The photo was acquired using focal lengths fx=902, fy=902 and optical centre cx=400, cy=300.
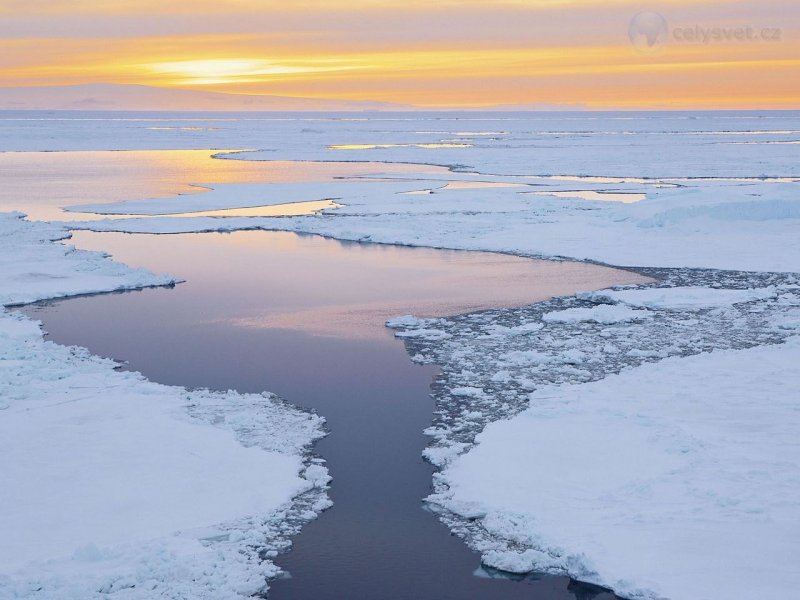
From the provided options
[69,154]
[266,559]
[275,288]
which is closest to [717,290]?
[275,288]

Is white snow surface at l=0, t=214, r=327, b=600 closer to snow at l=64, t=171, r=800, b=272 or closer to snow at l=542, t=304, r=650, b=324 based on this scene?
snow at l=542, t=304, r=650, b=324

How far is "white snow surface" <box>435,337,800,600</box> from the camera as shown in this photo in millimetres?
4750

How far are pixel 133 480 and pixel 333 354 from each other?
321 cm

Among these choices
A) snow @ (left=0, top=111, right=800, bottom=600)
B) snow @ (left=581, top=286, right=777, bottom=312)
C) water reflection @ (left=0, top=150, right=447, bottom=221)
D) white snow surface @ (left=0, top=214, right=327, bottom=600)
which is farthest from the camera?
water reflection @ (left=0, top=150, right=447, bottom=221)

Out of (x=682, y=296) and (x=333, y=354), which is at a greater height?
(x=682, y=296)

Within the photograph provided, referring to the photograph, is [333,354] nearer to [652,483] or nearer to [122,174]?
[652,483]

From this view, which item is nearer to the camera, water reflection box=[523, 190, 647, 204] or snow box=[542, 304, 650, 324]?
snow box=[542, 304, 650, 324]

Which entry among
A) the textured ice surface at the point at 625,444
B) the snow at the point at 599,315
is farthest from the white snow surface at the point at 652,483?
the snow at the point at 599,315

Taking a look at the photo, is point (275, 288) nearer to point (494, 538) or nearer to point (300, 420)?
point (300, 420)

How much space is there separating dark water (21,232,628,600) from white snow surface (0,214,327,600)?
281mm

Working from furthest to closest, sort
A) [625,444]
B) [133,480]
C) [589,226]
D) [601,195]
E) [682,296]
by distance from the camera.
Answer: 1. [601,195]
2. [589,226]
3. [682,296]
4. [625,444]
5. [133,480]

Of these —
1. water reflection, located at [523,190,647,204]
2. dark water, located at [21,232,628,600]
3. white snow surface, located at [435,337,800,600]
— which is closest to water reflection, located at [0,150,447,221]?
dark water, located at [21,232,628,600]

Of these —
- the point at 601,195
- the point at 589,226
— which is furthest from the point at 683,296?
the point at 601,195

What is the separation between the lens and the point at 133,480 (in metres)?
5.79
